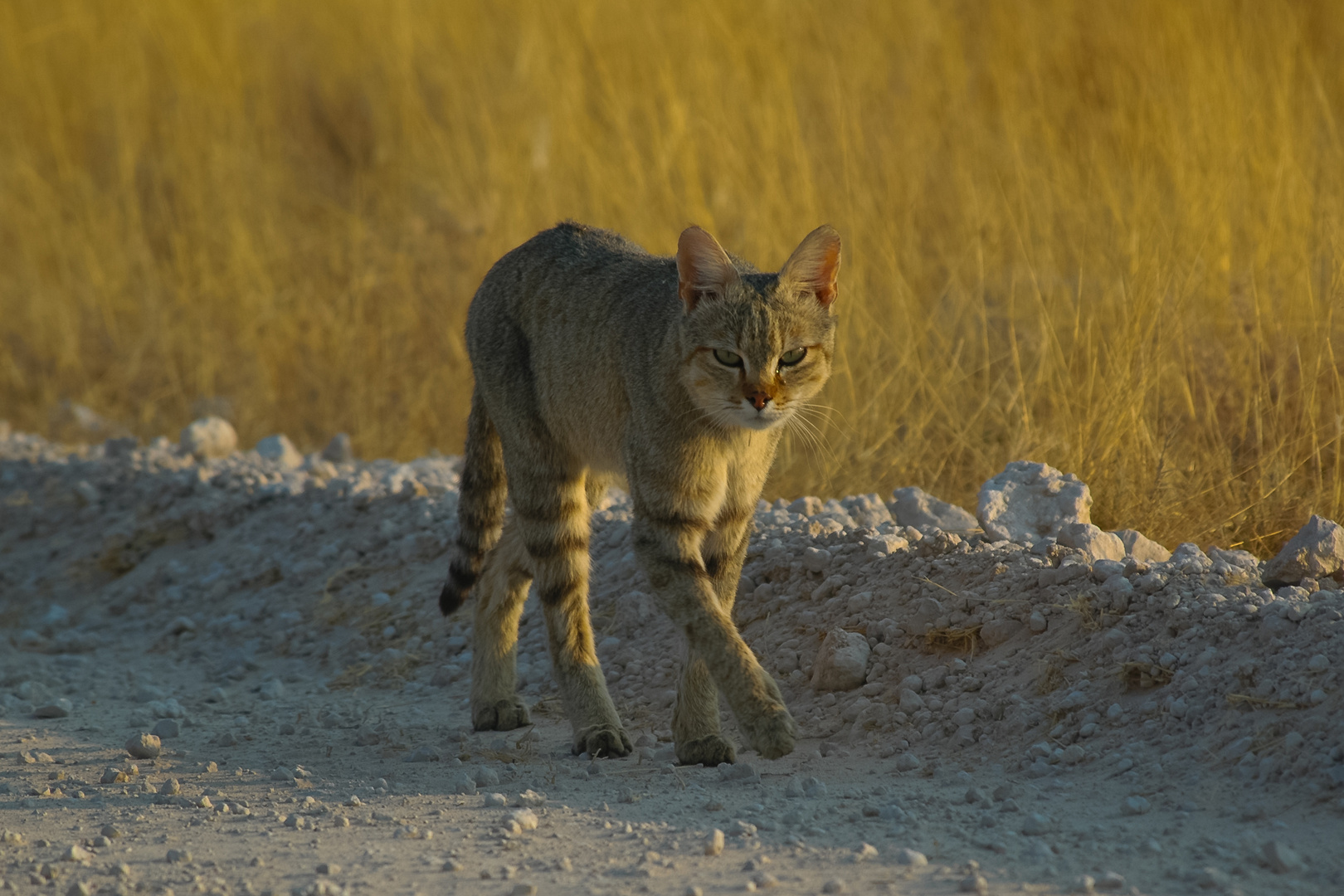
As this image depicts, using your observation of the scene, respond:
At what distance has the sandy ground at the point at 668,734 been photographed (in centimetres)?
296

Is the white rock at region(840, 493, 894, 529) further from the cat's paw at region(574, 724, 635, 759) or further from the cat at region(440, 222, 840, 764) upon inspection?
the cat's paw at region(574, 724, 635, 759)

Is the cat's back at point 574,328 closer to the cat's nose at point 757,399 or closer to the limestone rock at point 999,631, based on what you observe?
the cat's nose at point 757,399

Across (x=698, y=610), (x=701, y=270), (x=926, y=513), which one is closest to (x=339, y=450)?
(x=926, y=513)

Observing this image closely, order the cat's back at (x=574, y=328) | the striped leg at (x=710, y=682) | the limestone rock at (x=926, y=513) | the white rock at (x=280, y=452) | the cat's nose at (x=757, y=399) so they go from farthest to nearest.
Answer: the white rock at (x=280, y=452) → the limestone rock at (x=926, y=513) → the cat's back at (x=574, y=328) → the striped leg at (x=710, y=682) → the cat's nose at (x=757, y=399)

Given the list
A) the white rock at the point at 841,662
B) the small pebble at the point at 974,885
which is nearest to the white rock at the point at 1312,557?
the white rock at the point at 841,662

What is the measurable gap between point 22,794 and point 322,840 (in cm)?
108

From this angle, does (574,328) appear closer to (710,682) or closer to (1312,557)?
(710,682)

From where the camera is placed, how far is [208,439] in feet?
23.2

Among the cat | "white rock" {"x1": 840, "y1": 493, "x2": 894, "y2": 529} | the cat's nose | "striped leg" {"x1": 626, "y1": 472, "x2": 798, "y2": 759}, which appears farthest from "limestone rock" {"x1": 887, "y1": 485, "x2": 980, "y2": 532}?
the cat's nose

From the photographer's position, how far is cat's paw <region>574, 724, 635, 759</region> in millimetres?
4066

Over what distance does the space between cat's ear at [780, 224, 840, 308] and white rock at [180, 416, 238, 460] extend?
4.06 meters

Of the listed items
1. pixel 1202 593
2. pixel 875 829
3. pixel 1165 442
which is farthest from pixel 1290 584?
pixel 875 829

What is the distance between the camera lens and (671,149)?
770 centimetres

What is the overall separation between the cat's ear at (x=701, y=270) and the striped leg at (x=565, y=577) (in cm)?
78
